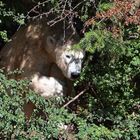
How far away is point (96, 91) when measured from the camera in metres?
5.34

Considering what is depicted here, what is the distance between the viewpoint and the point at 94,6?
Answer: 4.59 m

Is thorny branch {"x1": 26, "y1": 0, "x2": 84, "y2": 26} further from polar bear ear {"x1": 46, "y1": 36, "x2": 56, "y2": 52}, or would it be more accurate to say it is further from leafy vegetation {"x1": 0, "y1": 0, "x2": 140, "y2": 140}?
polar bear ear {"x1": 46, "y1": 36, "x2": 56, "y2": 52}

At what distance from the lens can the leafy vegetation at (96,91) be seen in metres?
3.94

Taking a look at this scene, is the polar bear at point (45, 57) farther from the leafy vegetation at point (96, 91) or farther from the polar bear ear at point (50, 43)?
the leafy vegetation at point (96, 91)

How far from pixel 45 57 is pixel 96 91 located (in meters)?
0.73

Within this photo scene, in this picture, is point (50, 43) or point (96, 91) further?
point (96, 91)

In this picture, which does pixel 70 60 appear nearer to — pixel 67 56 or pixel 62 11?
pixel 67 56

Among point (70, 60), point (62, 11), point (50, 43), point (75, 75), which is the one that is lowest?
point (75, 75)

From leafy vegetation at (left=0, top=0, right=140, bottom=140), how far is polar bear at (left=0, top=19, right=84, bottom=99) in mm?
221

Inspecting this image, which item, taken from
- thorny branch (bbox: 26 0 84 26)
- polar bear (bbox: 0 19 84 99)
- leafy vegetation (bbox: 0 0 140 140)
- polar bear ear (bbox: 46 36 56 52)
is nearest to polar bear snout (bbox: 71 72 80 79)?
polar bear (bbox: 0 19 84 99)

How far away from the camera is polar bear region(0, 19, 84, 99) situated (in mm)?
4910

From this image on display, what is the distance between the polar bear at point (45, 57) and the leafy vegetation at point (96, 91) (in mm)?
221

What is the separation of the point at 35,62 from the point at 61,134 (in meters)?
1.26

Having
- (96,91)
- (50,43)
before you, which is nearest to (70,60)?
(50,43)
